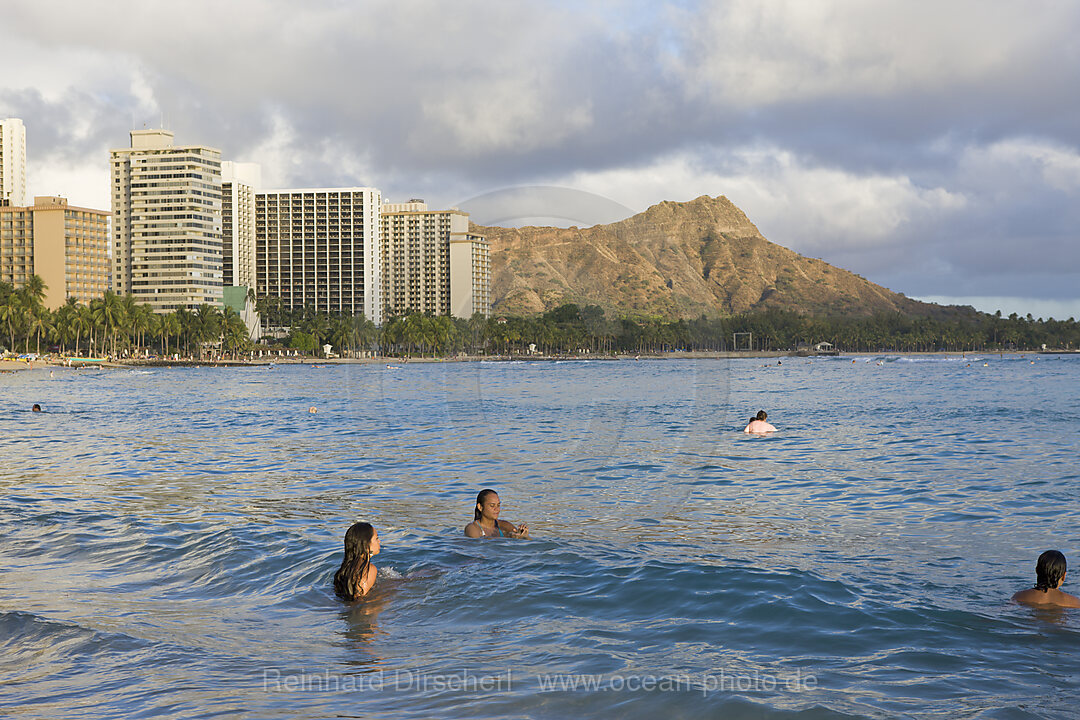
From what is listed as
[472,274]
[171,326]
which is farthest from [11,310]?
[472,274]

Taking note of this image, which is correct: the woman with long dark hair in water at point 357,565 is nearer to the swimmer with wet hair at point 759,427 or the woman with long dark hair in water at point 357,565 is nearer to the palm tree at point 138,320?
the swimmer with wet hair at point 759,427

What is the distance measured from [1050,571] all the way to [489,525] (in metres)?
7.18

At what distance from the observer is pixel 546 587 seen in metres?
10.4

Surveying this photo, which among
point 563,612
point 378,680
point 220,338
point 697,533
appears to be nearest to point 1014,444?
point 697,533

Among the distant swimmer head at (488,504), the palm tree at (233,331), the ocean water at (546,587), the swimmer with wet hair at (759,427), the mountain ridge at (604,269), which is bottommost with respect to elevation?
the ocean water at (546,587)

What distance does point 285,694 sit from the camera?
6.96m

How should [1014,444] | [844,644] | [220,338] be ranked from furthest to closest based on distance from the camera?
[220,338], [1014,444], [844,644]

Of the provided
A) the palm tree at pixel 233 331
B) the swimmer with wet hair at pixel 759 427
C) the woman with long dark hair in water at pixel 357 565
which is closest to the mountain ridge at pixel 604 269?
the woman with long dark hair in water at pixel 357 565

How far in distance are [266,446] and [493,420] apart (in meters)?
13.0

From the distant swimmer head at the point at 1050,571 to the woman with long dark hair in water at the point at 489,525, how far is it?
6.68m

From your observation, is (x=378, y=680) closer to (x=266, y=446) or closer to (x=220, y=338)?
(x=266, y=446)

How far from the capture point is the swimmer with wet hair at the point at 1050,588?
365 inches

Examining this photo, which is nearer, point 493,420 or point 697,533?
point 697,533

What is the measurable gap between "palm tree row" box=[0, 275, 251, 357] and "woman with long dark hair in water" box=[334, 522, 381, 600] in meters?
158
